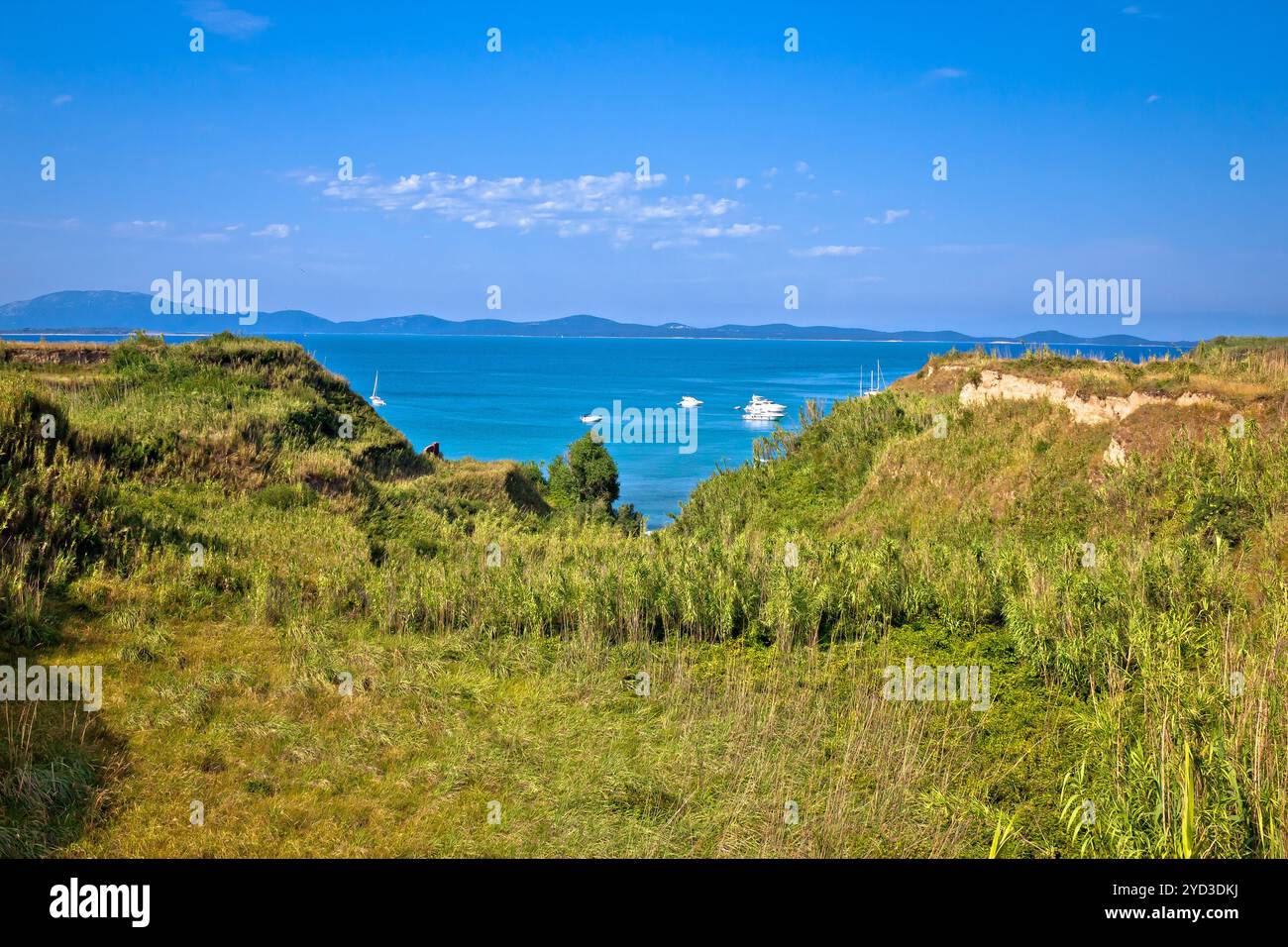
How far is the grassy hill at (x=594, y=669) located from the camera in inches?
224

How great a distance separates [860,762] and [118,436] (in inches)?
595

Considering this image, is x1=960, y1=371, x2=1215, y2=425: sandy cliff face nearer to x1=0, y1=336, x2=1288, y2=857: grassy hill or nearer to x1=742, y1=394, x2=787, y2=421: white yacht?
x1=0, y1=336, x2=1288, y2=857: grassy hill

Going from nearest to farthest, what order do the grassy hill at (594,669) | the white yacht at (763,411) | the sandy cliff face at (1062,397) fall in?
1. the grassy hill at (594,669)
2. the sandy cliff face at (1062,397)
3. the white yacht at (763,411)

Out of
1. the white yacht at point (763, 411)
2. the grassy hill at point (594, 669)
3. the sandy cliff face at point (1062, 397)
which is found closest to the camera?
the grassy hill at point (594, 669)

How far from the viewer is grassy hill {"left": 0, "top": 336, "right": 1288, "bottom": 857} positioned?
224 inches

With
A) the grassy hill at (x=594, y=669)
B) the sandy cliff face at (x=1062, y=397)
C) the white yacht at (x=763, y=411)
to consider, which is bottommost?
the grassy hill at (x=594, y=669)

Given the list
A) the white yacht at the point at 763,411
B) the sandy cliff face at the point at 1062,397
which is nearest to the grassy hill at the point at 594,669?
the sandy cliff face at the point at 1062,397

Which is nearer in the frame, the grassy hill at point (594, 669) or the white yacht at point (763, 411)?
the grassy hill at point (594, 669)

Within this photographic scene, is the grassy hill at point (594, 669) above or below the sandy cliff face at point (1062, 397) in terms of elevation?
below

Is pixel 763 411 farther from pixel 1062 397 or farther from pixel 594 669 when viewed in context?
pixel 594 669

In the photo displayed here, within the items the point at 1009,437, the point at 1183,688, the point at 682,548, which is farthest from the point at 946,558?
the point at 1009,437

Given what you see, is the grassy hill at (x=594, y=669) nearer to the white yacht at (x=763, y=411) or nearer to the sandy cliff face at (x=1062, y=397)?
the sandy cliff face at (x=1062, y=397)

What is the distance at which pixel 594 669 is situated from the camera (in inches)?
348
